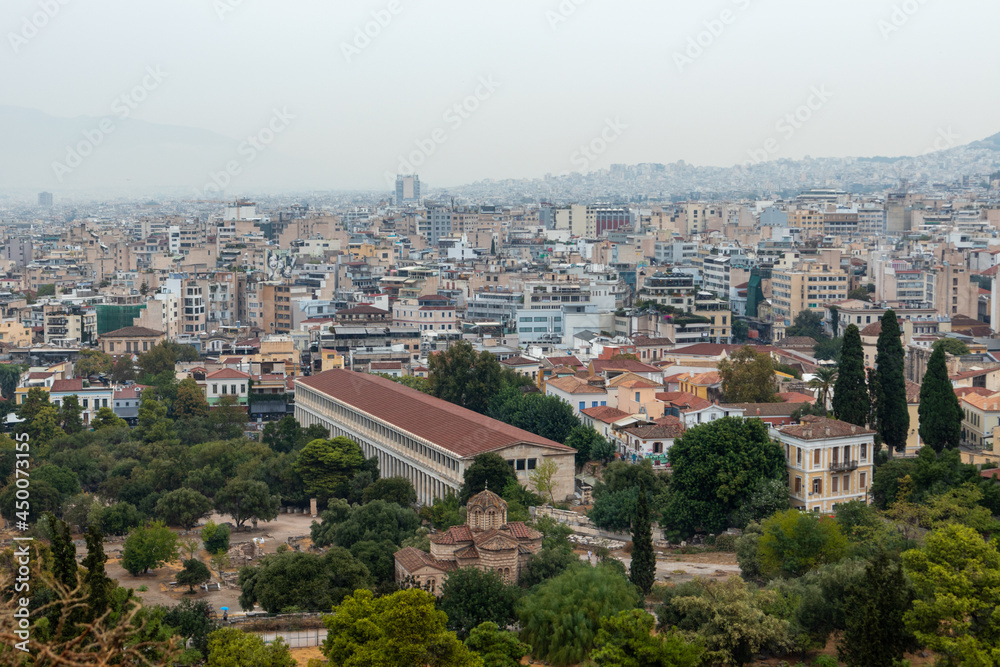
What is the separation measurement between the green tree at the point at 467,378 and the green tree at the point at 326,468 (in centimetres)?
780

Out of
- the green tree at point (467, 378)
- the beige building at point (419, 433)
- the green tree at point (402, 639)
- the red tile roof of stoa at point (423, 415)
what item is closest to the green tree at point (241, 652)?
the green tree at point (402, 639)

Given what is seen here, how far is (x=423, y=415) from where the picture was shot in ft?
132

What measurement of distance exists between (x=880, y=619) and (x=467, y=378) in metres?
26.4

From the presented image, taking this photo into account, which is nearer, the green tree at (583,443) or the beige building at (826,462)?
the beige building at (826,462)

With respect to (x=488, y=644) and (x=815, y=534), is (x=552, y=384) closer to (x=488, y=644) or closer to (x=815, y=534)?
(x=815, y=534)

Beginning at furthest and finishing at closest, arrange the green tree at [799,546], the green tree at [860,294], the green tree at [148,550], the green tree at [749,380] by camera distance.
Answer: the green tree at [860,294]
the green tree at [749,380]
the green tree at [148,550]
the green tree at [799,546]

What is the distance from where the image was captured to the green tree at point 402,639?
20172mm

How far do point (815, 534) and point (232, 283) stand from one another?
56.9 meters

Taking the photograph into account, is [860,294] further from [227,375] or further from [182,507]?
[182,507]

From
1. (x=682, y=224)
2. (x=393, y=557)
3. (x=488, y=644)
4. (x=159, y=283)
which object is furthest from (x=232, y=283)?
(x=682, y=224)

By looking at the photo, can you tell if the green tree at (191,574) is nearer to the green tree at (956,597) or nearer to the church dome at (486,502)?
the church dome at (486,502)

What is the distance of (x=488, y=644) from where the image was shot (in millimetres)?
21562

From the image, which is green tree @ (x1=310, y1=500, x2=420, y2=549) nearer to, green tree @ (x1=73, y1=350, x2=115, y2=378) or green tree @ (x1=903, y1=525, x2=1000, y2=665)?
green tree @ (x1=903, y1=525, x2=1000, y2=665)

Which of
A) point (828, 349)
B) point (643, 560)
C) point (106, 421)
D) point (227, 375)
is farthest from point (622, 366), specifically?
point (643, 560)
